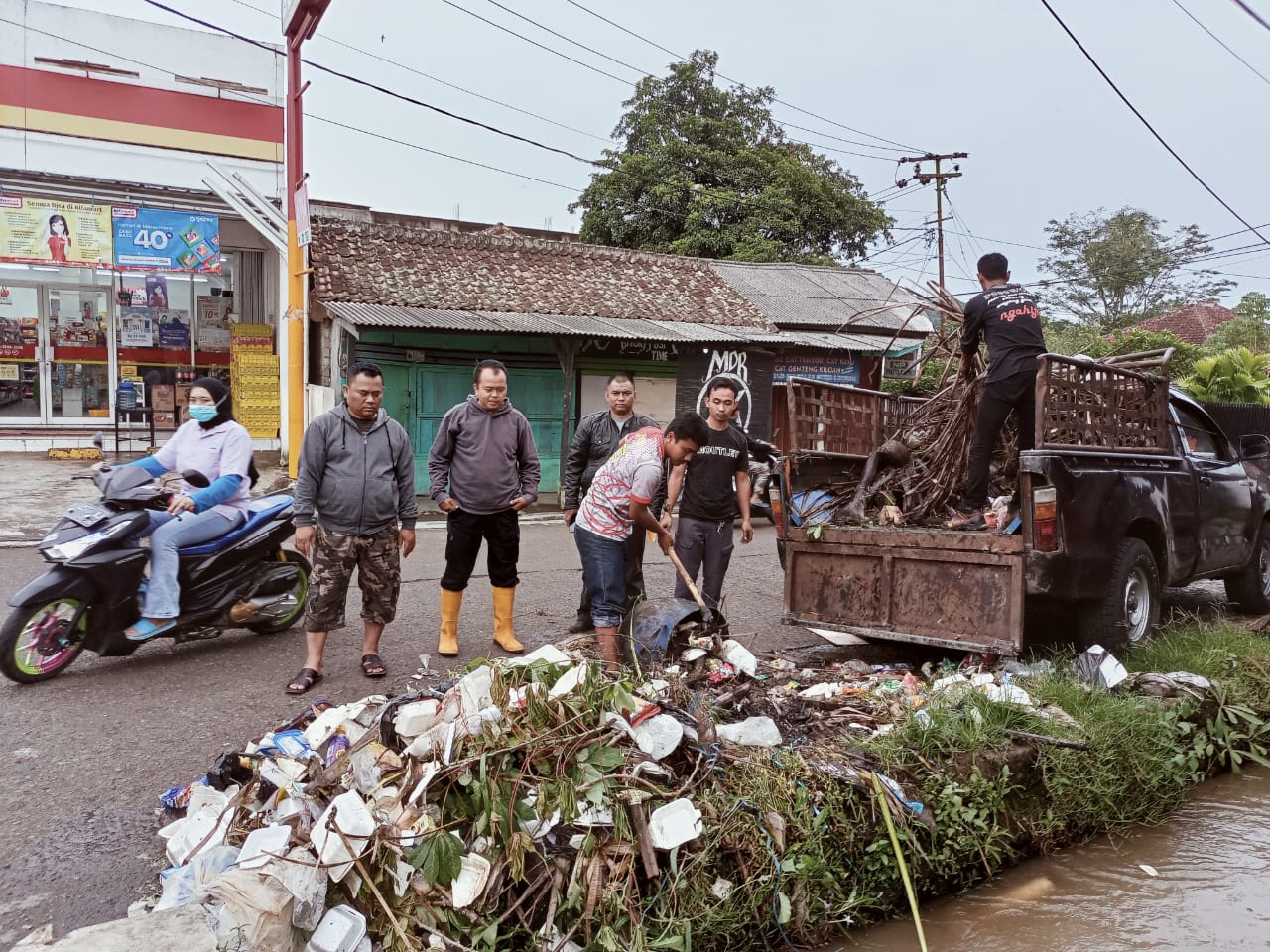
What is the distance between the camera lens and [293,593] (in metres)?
6.04

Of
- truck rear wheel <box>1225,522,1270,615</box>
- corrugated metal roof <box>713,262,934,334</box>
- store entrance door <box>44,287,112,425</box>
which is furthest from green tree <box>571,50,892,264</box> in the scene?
truck rear wheel <box>1225,522,1270,615</box>

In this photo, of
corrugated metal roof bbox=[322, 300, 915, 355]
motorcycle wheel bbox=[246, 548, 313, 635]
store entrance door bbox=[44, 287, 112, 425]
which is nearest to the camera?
motorcycle wheel bbox=[246, 548, 313, 635]

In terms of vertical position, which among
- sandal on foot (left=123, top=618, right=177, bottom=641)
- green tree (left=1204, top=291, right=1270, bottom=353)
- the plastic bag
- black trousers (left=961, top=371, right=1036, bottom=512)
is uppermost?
green tree (left=1204, top=291, right=1270, bottom=353)

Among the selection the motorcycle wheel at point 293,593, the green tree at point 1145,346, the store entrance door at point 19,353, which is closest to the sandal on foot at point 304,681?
the motorcycle wheel at point 293,593

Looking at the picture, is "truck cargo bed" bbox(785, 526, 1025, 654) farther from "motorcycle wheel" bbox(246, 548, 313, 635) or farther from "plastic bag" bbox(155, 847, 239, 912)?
"plastic bag" bbox(155, 847, 239, 912)

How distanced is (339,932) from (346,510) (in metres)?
2.78

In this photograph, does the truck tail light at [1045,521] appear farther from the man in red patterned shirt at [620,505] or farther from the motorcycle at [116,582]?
the motorcycle at [116,582]

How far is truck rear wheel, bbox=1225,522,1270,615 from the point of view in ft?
23.9

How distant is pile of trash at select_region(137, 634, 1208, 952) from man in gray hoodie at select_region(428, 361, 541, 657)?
1.98 metres

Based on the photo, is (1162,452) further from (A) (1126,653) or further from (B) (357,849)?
(B) (357,849)

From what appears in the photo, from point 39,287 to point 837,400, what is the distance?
13.7 m

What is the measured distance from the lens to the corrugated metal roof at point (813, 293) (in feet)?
63.8

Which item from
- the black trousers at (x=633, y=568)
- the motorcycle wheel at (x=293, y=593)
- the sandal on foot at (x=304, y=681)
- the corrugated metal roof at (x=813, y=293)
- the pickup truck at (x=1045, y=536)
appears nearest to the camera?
the sandal on foot at (x=304, y=681)

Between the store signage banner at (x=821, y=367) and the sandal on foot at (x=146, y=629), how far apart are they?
47.6ft
